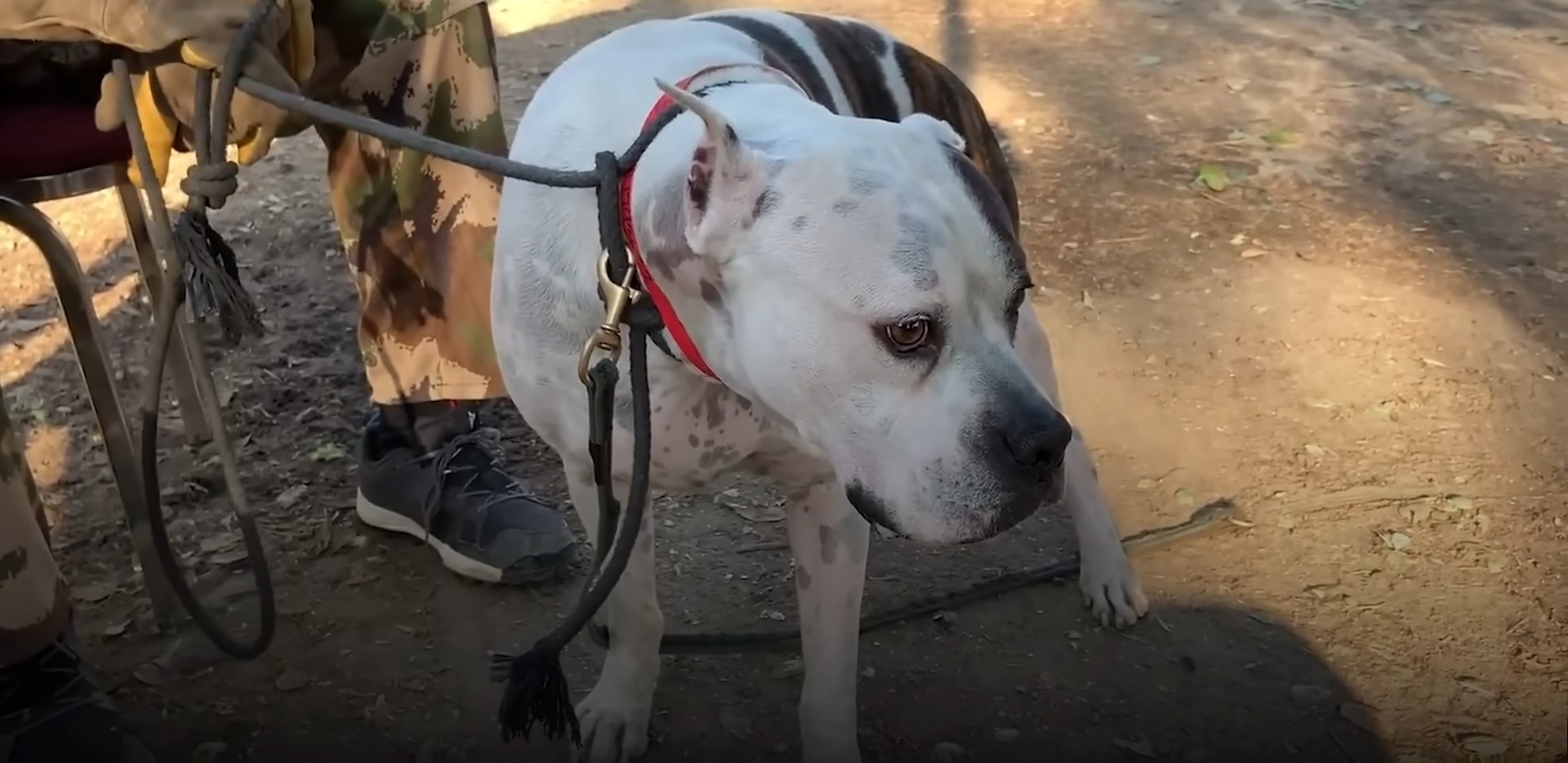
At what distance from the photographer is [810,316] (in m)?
1.41

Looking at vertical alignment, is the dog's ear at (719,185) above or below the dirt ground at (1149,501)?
above

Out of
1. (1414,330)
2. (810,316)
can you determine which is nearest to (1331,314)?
(1414,330)

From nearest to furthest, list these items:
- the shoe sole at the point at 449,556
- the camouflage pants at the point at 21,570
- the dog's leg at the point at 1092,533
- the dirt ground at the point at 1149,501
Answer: the camouflage pants at the point at 21,570 → the dirt ground at the point at 1149,501 → the dog's leg at the point at 1092,533 → the shoe sole at the point at 449,556

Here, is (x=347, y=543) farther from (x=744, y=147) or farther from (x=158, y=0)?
(x=744, y=147)

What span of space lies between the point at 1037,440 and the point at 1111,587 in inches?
43.4

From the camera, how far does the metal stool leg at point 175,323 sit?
2453 mm

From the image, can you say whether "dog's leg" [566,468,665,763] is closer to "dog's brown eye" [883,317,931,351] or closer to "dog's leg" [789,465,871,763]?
"dog's leg" [789,465,871,763]

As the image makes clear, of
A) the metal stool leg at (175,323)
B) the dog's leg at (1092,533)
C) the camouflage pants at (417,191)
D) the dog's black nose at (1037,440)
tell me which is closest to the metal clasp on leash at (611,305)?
the dog's black nose at (1037,440)

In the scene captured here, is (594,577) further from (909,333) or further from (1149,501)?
(1149,501)

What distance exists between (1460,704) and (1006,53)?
11.2 ft

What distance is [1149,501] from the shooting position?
8.99 ft

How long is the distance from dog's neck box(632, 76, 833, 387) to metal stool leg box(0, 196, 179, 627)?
1058 mm

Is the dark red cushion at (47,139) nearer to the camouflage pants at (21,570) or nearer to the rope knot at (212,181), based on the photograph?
the camouflage pants at (21,570)

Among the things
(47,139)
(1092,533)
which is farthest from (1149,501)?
(47,139)
